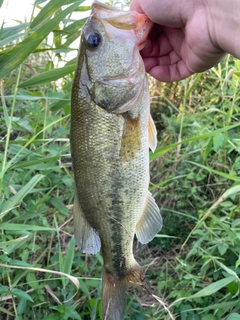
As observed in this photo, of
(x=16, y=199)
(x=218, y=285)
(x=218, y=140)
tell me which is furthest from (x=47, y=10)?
(x=218, y=285)

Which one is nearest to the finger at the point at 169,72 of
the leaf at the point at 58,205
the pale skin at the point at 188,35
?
the pale skin at the point at 188,35

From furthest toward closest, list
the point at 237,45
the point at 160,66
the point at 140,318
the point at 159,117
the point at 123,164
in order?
the point at 159,117 < the point at 140,318 < the point at 160,66 < the point at 123,164 < the point at 237,45

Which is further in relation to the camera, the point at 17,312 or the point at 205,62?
the point at 17,312

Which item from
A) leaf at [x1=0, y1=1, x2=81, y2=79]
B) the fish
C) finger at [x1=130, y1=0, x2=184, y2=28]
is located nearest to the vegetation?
leaf at [x1=0, y1=1, x2=81, y2=79]

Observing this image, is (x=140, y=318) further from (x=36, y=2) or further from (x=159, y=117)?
(x=159, y=117)

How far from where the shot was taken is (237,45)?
149cm

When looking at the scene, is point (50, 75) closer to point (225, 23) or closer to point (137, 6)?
point (137, 6)

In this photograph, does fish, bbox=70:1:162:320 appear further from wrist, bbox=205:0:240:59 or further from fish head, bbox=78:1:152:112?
wrist, bbox=205:0:240:59

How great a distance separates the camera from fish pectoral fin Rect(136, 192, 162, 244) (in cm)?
179

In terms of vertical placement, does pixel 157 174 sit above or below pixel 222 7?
below

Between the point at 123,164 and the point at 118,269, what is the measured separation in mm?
471

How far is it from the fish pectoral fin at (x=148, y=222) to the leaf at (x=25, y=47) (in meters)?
0.80

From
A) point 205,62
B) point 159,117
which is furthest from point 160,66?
point 159,117

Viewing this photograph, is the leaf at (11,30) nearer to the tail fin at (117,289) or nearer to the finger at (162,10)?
the finger at (162,10)
